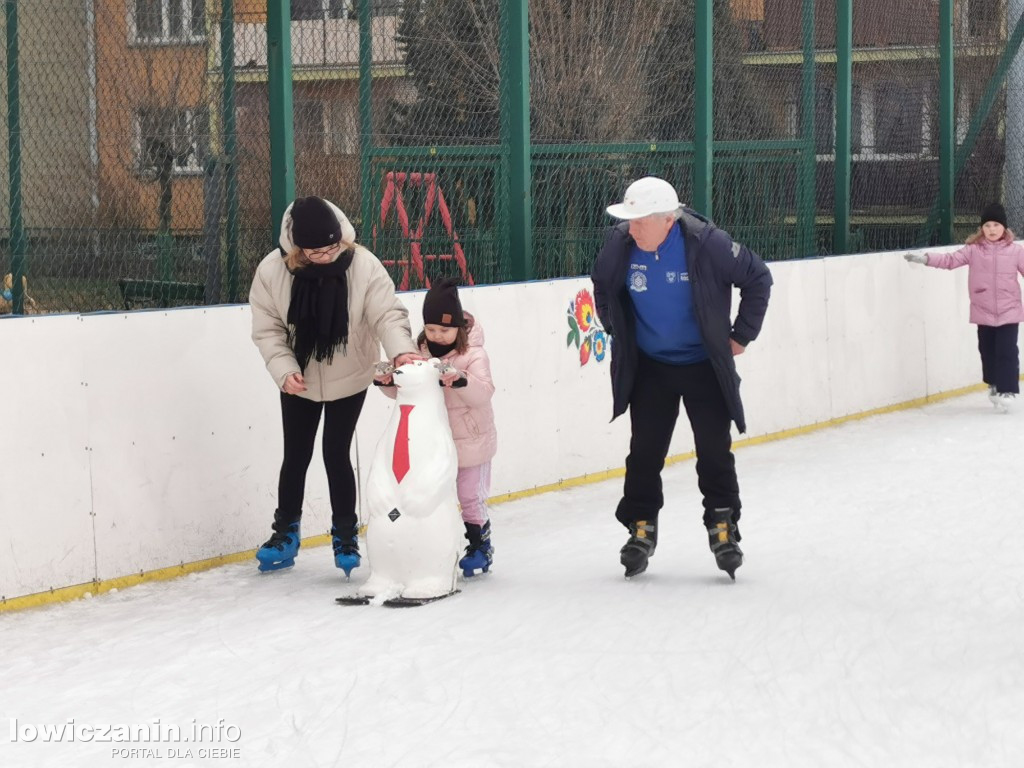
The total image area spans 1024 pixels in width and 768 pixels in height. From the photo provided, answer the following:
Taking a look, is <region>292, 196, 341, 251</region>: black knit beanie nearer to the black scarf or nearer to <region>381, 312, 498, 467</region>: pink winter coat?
the black scarf

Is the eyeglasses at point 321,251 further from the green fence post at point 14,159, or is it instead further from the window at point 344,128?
the window at point 344,128

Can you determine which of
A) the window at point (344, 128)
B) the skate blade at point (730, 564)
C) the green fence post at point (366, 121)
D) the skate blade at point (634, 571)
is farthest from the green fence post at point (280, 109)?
the skate blade at point (730, 564)

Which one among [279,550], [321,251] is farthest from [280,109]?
[279,550]

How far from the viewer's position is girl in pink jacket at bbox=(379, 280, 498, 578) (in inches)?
269

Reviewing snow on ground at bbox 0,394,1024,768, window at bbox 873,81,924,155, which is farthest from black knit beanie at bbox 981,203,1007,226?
snow on ground at bbox 0,394,1024,768

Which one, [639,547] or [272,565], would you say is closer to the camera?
[639,547]

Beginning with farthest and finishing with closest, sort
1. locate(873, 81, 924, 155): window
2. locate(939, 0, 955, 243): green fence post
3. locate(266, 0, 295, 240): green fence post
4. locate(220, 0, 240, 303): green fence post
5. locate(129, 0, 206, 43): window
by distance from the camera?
locate(939, 0, 955, 243): green fence post → locate(873, 81, 924, 155): window → locate(266, 0, 295, 240): green fence post → locate(220, 0, 240, 303): green fence post → locate(129, 0, 206, 43): window

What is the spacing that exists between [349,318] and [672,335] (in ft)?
3.99

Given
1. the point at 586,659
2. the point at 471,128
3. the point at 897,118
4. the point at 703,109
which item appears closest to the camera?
the point at 586,659

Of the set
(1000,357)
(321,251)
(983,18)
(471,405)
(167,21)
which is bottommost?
(1000,357)

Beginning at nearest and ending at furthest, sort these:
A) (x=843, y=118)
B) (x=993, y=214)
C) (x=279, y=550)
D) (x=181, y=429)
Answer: (x=279, y=550) → (x=181, y=429) → (x=993, y=214) → (x=843, y=118)

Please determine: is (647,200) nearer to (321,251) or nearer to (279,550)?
(321,251)

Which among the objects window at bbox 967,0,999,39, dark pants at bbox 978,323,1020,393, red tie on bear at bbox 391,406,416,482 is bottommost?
dark pants at bbox 978,323,1020,393

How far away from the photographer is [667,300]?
674 centimetres
